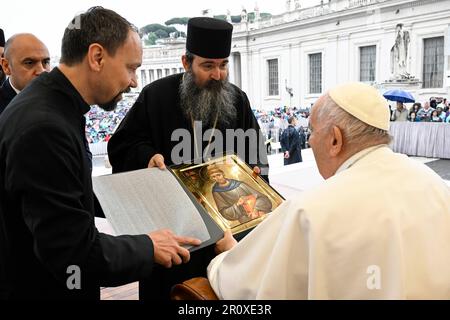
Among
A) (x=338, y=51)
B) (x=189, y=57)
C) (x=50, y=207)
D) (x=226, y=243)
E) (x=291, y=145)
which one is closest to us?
(x=50, y=207)

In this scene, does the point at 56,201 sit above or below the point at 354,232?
above


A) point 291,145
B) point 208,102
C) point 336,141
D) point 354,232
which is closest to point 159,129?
point 208,102

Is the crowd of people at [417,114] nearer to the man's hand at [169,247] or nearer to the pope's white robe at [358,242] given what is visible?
the pope's white robe at [358,242]

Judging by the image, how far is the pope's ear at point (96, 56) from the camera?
1.29 m

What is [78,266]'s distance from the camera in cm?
119

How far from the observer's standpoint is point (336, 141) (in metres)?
1.38

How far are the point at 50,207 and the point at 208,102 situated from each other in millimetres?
1605

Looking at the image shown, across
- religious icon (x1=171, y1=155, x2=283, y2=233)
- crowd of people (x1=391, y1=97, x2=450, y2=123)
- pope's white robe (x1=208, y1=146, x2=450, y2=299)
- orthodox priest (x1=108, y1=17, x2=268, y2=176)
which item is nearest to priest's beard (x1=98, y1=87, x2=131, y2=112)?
religious icon (x1=171, y1=155, x2=283, y2=233)

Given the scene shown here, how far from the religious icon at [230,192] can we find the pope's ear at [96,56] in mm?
692

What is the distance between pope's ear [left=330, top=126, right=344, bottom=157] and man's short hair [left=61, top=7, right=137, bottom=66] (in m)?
0.79
